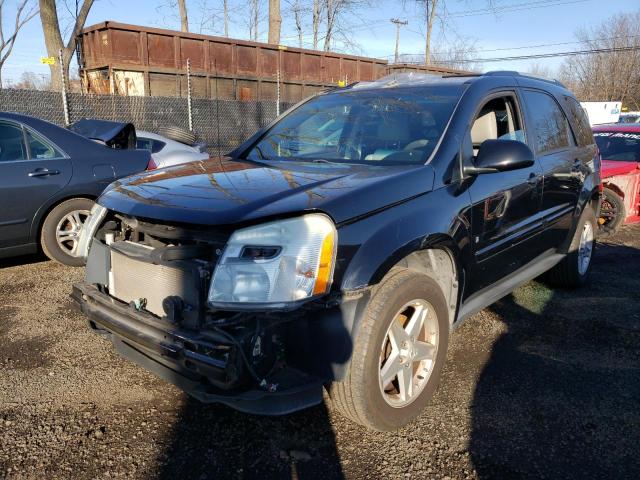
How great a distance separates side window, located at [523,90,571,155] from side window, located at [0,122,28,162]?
472 cm

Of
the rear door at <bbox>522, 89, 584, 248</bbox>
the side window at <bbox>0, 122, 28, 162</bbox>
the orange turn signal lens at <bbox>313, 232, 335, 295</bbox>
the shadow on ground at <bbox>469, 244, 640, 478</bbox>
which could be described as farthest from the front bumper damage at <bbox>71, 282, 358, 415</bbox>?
the side window at <bbox>0, 122, 28, 162</bbox>

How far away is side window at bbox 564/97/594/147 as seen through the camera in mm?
4695

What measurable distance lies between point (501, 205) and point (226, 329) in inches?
79.2

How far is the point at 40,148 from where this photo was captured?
5336 millimetres

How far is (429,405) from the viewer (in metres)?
3.01

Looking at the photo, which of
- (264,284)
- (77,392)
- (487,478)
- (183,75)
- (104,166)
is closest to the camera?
(264,284)

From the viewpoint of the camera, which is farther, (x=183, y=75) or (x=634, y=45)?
(x=634, y=45)

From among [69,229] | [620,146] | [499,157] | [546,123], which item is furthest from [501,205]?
[620,146]

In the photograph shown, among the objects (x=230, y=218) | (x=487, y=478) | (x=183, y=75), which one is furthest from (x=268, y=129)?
(x=183, y=75)

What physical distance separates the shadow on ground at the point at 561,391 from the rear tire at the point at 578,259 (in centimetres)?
16

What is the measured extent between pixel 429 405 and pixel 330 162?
1.57m

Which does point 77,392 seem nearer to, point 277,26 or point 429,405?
point 429,405

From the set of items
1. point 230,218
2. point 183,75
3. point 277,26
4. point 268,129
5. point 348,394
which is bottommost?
point 348,394

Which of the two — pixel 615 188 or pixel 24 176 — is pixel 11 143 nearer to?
pixel 24 176
